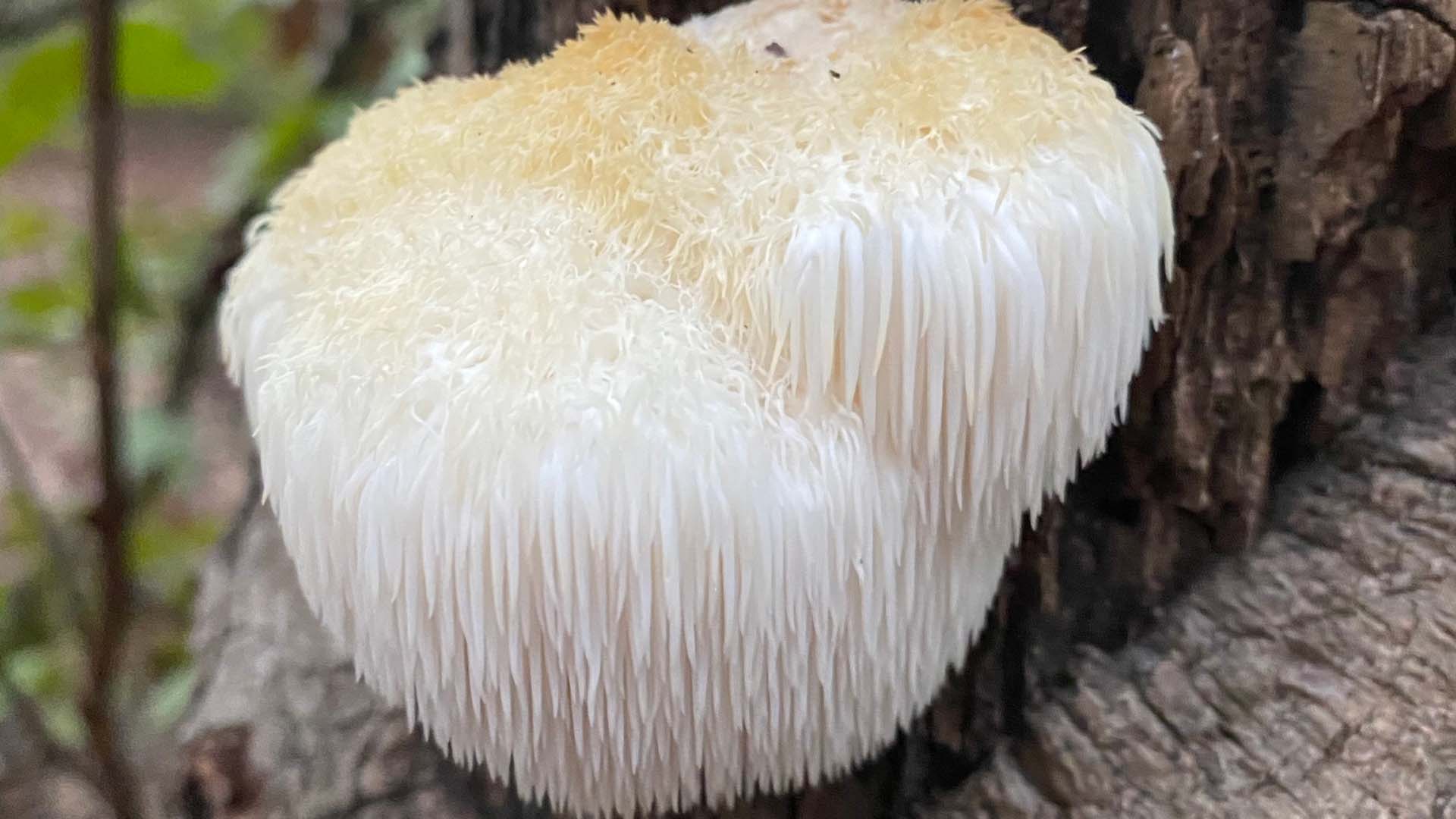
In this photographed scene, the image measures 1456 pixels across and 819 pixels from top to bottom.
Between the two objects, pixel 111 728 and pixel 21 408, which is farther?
pixel 21 408

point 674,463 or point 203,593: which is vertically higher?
point 674,463

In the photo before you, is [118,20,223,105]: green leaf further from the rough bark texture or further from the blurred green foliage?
the rough bark texture

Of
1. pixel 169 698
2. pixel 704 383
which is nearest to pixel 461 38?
pixel 704 383

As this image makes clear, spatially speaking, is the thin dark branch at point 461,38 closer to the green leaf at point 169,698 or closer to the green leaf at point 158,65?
the green leaf at point 158,65

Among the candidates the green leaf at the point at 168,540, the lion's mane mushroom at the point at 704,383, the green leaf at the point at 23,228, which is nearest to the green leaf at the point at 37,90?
the green leaf at the point at 23,228

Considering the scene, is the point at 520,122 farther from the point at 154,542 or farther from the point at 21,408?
the point at 21,408

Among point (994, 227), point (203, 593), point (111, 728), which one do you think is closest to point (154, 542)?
point (203, 593)
